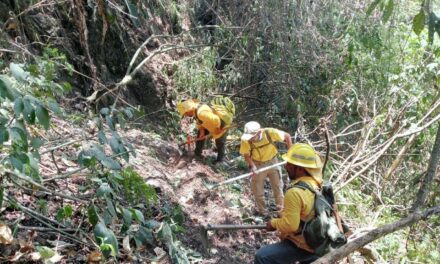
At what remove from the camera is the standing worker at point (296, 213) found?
3.84 meters

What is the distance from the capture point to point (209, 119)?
6.85 meters

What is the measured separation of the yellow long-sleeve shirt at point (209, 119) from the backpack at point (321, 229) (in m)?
3.07

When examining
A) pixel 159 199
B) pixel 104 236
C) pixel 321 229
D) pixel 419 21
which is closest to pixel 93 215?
pixel 104 236

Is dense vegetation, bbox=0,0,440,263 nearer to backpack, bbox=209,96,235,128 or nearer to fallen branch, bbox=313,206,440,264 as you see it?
backpack, bbox=209,96,235,128

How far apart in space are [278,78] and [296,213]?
6144mm

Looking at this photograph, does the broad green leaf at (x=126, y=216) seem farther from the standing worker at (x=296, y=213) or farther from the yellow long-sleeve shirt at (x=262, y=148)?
the yellow long-sleeve shirt at (x=262, y=148)

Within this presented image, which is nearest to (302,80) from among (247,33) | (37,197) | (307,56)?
(307,56)

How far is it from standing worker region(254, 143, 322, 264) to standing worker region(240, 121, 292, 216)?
6.31ft

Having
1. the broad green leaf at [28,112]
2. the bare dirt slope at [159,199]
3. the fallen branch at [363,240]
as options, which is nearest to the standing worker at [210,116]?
the bare dirt slope at [159,199]

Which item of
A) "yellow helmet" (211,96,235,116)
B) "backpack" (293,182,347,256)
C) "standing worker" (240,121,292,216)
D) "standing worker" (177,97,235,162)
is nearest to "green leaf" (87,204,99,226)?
"backpack" (293,182,347,256)

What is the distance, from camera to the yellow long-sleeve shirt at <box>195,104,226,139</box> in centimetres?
684

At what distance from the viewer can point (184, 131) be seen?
8688mm

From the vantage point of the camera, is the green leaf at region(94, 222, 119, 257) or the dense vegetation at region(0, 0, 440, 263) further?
the dense vegetation at region(0, 0, 440, 263)

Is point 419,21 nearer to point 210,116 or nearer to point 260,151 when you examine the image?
point 260,151
